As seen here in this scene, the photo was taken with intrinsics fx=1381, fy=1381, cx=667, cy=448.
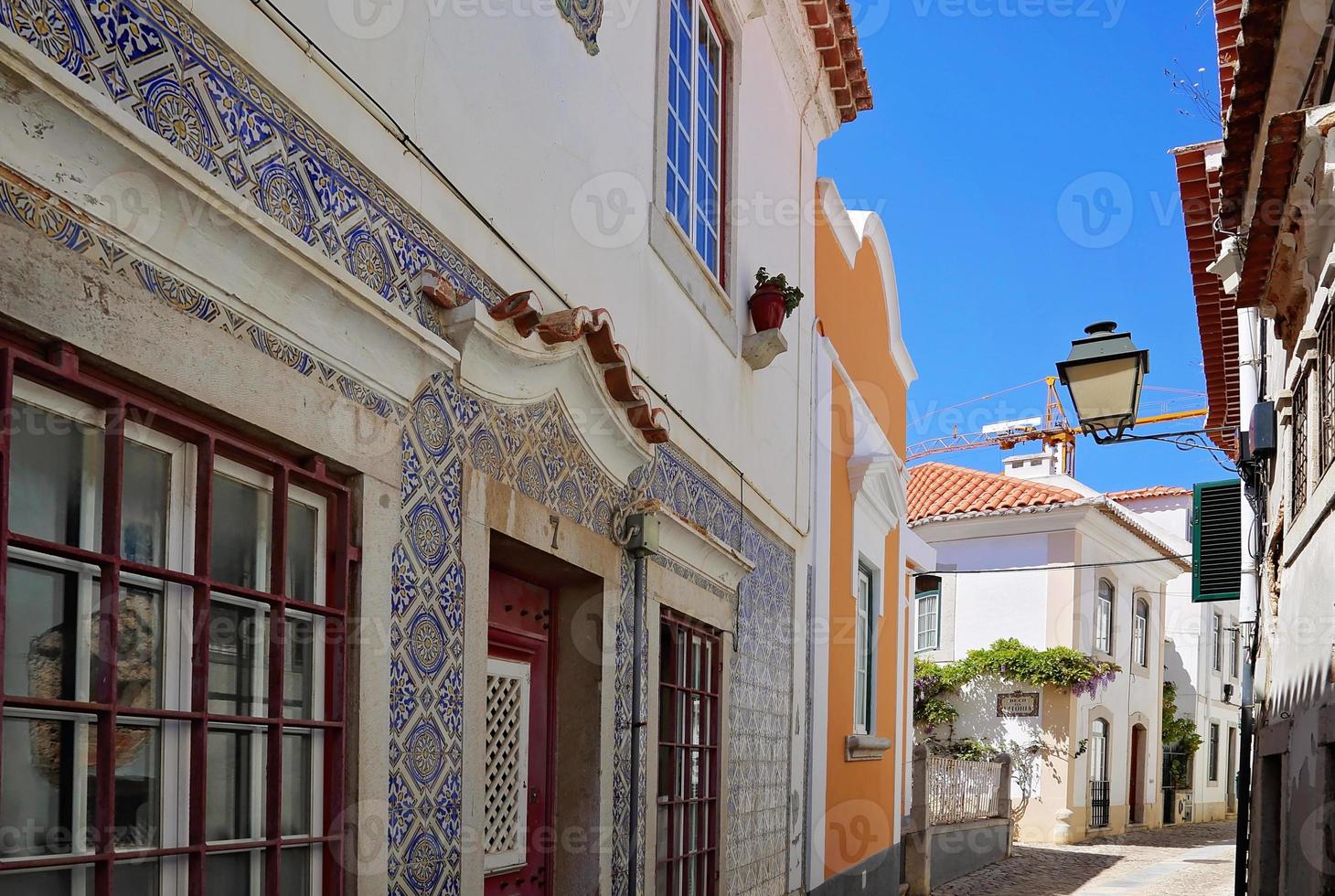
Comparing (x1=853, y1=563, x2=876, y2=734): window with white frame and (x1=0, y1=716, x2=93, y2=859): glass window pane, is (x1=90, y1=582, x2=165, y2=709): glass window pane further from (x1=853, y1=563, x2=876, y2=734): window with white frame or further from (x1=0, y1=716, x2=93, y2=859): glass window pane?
(x1=853, y1=563, x2=876, y2=734): window with white frame

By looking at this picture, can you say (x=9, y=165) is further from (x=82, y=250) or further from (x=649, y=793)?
(x=649, y=793)

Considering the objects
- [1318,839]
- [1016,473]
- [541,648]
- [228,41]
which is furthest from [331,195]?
[1016,473]

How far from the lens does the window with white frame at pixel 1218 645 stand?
107 ft

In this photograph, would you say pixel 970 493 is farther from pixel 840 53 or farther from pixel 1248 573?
pixel 840 53

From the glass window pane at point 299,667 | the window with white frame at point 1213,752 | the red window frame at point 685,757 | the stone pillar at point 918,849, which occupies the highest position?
the glass window pane at point 299,667

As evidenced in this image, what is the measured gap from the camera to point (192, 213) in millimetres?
2986

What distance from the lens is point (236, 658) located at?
330cm

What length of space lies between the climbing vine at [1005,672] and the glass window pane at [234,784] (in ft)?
69.0

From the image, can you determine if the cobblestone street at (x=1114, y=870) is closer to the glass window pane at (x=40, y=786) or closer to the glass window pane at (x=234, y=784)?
the glass window pane at (x=234, y=784)

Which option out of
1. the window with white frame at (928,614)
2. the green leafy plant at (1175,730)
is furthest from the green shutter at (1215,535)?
the green leafy plant at (1175,730)

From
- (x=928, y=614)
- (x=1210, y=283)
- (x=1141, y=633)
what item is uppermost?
(x=1210, y=283)

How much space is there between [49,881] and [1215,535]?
1037 centimetres

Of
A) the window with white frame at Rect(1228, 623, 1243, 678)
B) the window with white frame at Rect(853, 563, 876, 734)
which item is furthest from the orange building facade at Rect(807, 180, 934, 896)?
the window with white frame at Rect(1228, 623, 1243, 678)

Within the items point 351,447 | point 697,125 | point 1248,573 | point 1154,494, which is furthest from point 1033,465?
point 351,447
